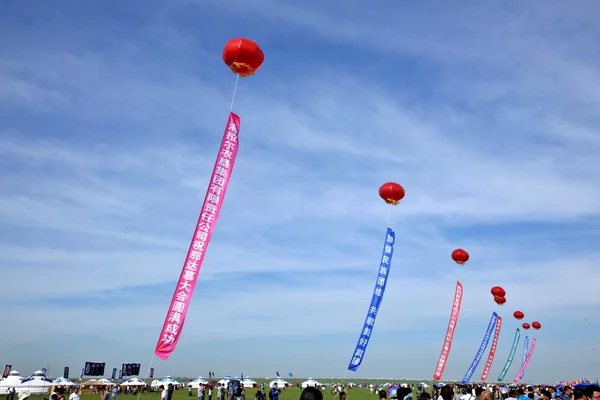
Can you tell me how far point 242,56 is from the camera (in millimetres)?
12375

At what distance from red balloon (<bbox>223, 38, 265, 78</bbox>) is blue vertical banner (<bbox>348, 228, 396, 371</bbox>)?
10.1m

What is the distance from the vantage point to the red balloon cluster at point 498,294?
3681 centimetres

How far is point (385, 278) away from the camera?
762 inches

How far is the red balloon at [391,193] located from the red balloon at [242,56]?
8.47 m

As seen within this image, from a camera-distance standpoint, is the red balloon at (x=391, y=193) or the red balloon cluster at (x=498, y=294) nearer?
the red balloon at (x=391, y=193)

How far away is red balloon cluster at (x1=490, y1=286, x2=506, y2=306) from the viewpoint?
121 ft

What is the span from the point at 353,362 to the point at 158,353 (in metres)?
9.55

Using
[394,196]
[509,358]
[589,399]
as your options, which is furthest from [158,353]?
[509,358]

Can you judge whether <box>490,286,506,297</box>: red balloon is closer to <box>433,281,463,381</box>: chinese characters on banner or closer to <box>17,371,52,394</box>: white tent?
<box>433,281,463,381</box>: chinese characters on banner

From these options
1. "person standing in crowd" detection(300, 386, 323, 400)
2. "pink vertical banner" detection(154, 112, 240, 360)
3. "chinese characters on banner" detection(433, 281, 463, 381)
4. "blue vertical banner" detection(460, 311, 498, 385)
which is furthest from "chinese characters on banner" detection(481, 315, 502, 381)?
"person standing in crowd" detection(300, 386, 323, 400)

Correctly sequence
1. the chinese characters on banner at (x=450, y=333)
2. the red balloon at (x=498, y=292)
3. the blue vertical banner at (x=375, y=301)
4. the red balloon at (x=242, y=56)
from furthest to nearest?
1. the red balloon at (x=498, y=292)
2. the chinese characters on banner at (x=450, y=333)
3. the blue vertical banner at (x=375, y=301)
4. the red balloon at (x=242, y=56)

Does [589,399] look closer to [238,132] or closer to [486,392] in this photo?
[486,392]

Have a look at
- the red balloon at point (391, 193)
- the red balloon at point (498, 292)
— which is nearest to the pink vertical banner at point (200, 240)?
the red balloon at point (391, 193)

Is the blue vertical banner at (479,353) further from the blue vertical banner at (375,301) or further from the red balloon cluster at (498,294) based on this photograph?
the blue vertical banner at (375,301)
